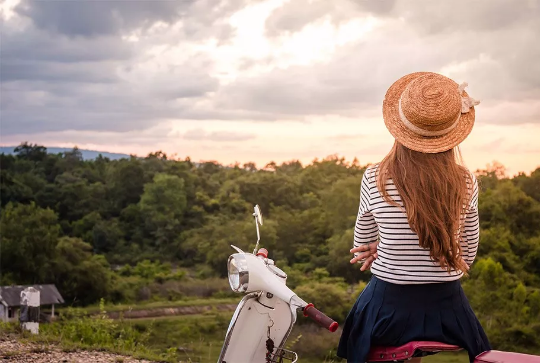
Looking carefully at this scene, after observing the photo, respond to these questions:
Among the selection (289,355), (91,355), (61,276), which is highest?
(289,355)

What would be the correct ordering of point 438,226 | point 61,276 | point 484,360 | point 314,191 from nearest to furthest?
point 484,360, point 438,226, point 61,276, point 314,191

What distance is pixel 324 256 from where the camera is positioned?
68.5 feet

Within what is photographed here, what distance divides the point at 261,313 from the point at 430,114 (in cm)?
77

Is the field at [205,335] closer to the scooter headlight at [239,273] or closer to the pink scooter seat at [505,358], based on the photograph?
the scooter headlight at [239,273]

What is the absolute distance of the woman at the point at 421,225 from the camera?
5.74 feet

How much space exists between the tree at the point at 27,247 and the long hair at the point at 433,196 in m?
19.5

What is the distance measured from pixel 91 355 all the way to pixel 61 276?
17400 mm

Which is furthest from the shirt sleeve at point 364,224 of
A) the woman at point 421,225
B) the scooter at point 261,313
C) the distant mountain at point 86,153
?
the distant mountain at point 86,153

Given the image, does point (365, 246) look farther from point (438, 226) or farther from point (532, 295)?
point (532, 295)

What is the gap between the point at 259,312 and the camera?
2016mm

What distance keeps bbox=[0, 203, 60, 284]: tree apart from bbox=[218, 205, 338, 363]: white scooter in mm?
19028

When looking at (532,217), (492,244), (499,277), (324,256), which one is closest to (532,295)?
(499,277)

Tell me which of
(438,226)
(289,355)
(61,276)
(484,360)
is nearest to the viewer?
(484,360)

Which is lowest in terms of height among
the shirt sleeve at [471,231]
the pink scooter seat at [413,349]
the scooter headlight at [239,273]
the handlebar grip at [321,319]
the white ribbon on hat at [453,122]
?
the pink scooter seat at [413,349]
